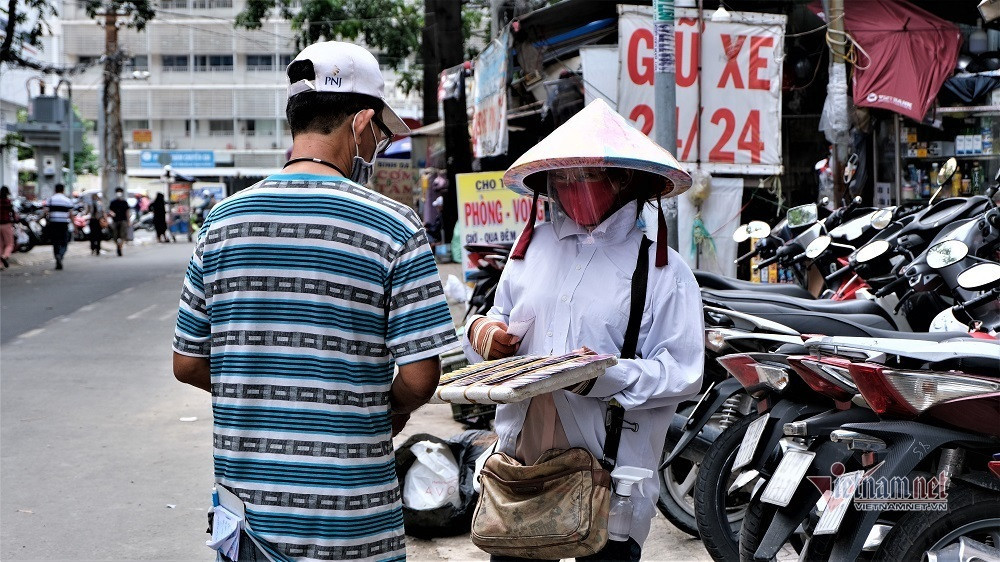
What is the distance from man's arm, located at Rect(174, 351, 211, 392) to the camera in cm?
235

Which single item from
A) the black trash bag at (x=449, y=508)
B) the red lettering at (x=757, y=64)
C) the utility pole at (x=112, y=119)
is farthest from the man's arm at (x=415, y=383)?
the utility pole at (x=112, y=119)

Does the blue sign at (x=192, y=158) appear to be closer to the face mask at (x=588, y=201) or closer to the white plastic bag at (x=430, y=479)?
the white plastic bag at (x=430, y=479)

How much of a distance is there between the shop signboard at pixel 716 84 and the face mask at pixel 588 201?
222 inches

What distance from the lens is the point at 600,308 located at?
2842 mm

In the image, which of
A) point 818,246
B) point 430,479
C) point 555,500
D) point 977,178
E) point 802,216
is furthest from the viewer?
point 977,178

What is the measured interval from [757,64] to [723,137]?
2.28ft

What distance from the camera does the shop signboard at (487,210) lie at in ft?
33.7

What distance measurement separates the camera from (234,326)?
2.20m

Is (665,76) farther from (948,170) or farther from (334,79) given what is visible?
(334,79)

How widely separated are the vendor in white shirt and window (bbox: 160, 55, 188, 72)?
2548 inches

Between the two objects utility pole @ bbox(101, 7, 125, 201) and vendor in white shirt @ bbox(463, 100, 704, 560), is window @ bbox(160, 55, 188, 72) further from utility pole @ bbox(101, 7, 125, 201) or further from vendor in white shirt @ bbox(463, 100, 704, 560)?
vendor in white shirt @ bbox(463, 100, 704, 560)

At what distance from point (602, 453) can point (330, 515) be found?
92cm

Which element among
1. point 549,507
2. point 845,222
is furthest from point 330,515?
point 845,222

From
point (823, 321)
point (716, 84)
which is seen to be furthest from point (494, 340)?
point (716, 84)
